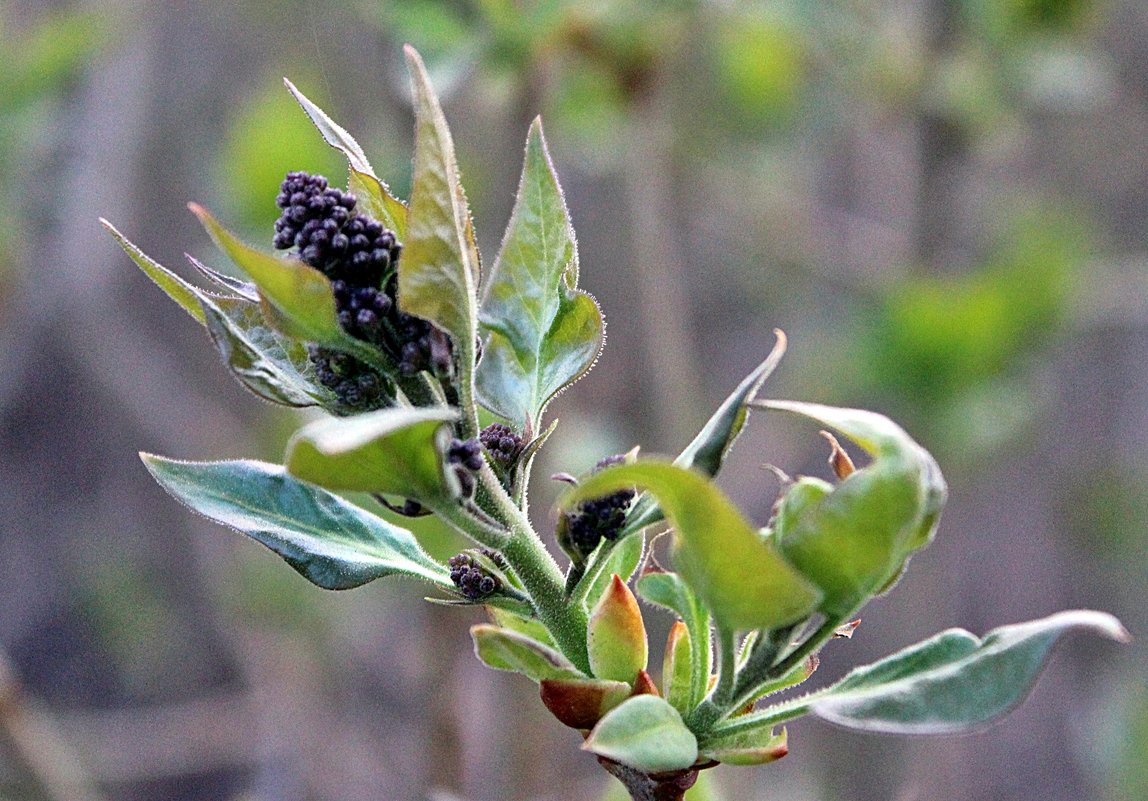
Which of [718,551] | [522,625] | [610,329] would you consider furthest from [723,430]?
[610,329]

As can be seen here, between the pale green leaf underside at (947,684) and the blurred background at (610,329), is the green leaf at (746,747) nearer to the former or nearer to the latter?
the pale green leaf underside at (947,684)

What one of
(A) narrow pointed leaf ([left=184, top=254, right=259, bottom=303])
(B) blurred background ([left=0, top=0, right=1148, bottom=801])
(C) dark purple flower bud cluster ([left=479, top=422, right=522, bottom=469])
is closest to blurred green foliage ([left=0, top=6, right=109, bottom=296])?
(B) blurred background ([left=0, top=0, right=1148, bottom=801])

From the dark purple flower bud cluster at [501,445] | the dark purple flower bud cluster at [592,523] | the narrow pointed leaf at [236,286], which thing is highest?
the narrow pointed leaf at [236,286]

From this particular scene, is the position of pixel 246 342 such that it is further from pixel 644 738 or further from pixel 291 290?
pixel 644 738

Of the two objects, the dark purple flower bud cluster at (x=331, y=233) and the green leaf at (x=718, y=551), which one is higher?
the dark purple flower bud cluster at (x=331, y=233)

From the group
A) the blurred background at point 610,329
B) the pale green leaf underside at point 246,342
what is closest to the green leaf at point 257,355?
the pale green leaf underside at point 246,342
